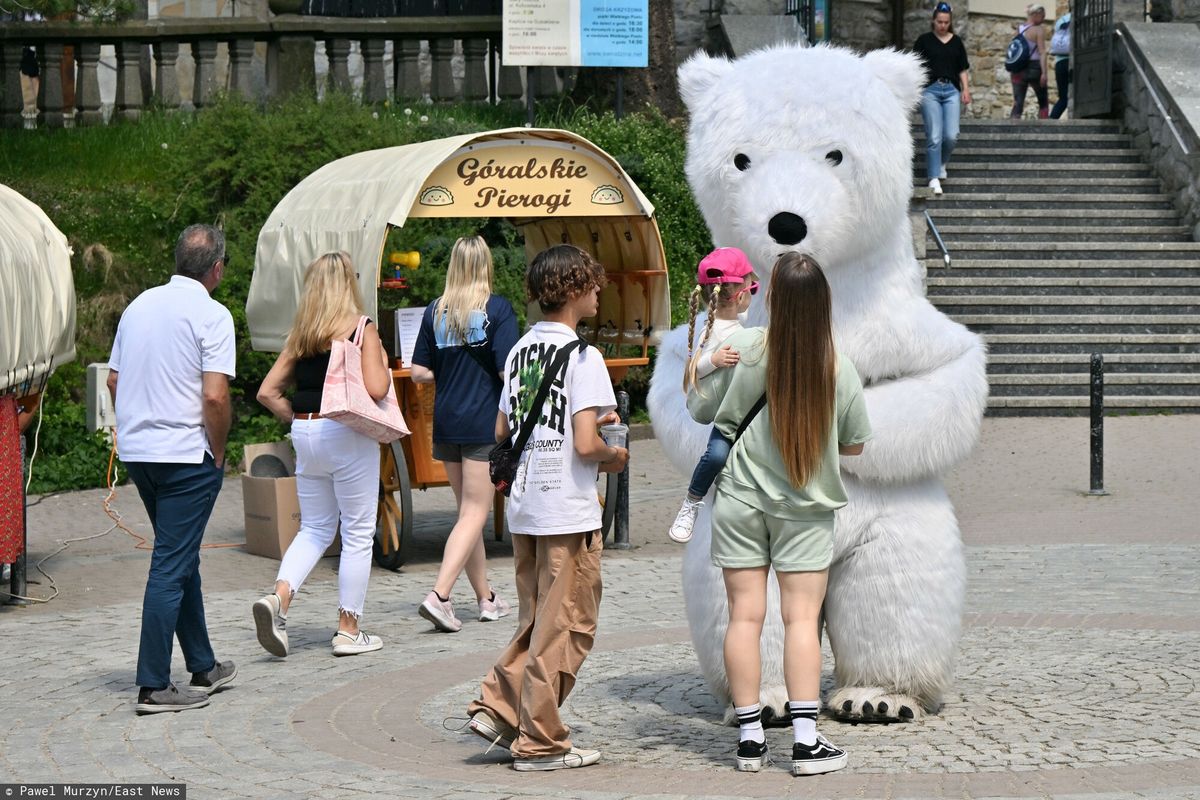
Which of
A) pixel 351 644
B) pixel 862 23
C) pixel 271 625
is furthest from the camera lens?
pixel 862 23

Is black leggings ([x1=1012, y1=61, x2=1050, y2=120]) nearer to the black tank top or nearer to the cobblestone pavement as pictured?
the cobblestone pavement

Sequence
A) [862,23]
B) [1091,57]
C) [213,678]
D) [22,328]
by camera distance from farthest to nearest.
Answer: [862,23], [1091,57], [22,328], [213,678]

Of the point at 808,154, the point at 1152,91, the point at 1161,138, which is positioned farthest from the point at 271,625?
the point at 1152,91

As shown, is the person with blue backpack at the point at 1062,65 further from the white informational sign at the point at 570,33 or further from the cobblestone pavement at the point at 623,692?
the cobblestone pavement at the point at 623,692

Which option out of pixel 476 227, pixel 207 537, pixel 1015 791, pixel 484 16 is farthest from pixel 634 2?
pixel 1015 791

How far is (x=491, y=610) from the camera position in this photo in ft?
27.7

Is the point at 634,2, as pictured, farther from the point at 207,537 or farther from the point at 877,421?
the point at 877,421

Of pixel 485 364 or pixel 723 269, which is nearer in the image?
pixel 723 269

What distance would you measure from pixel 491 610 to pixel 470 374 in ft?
3.88

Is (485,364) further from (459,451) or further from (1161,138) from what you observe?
(1161,138)

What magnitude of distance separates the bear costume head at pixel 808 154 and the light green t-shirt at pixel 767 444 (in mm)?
731

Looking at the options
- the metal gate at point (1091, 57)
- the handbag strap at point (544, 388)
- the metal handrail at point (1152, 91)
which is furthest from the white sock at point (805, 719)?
the metal gate at point (1091, 57)

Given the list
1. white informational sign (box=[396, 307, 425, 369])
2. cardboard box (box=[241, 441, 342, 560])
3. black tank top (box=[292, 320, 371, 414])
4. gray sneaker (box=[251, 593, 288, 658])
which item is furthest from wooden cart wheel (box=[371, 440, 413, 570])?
gray sneaker (box=[251, 593, 288, 658])

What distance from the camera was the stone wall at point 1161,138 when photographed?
59.8 feet
